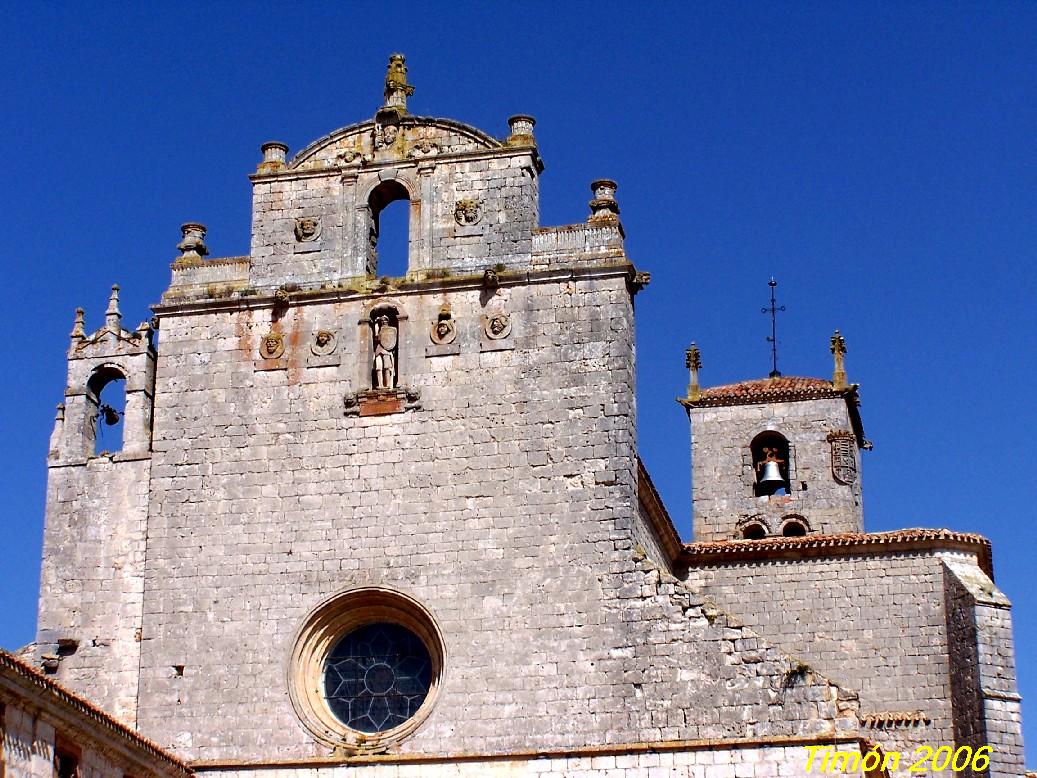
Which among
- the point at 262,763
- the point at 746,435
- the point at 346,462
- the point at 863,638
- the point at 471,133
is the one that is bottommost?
the point at 262,763

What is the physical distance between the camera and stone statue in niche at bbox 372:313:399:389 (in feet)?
78.5

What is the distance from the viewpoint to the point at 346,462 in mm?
23594

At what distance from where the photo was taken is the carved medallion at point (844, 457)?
104 ft

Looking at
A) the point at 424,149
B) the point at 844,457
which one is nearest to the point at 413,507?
the point at 424,149

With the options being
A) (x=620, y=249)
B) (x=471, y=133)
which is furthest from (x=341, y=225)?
(x=620, y=249)

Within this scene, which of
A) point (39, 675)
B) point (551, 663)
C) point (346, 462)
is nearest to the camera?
point (39, 675)

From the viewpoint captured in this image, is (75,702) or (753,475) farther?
(753,475)

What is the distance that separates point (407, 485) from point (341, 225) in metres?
3.74

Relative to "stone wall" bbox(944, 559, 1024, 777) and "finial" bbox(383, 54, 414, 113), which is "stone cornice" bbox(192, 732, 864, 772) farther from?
"finial" bbox(383, 54, 414, 113)

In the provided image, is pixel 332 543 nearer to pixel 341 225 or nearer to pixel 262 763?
pixel 262 763

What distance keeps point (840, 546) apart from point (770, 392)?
606cm

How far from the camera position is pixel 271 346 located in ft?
80.0

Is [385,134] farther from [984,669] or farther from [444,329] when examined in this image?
[984,669]

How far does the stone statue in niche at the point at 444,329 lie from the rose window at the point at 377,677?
11.6ft
